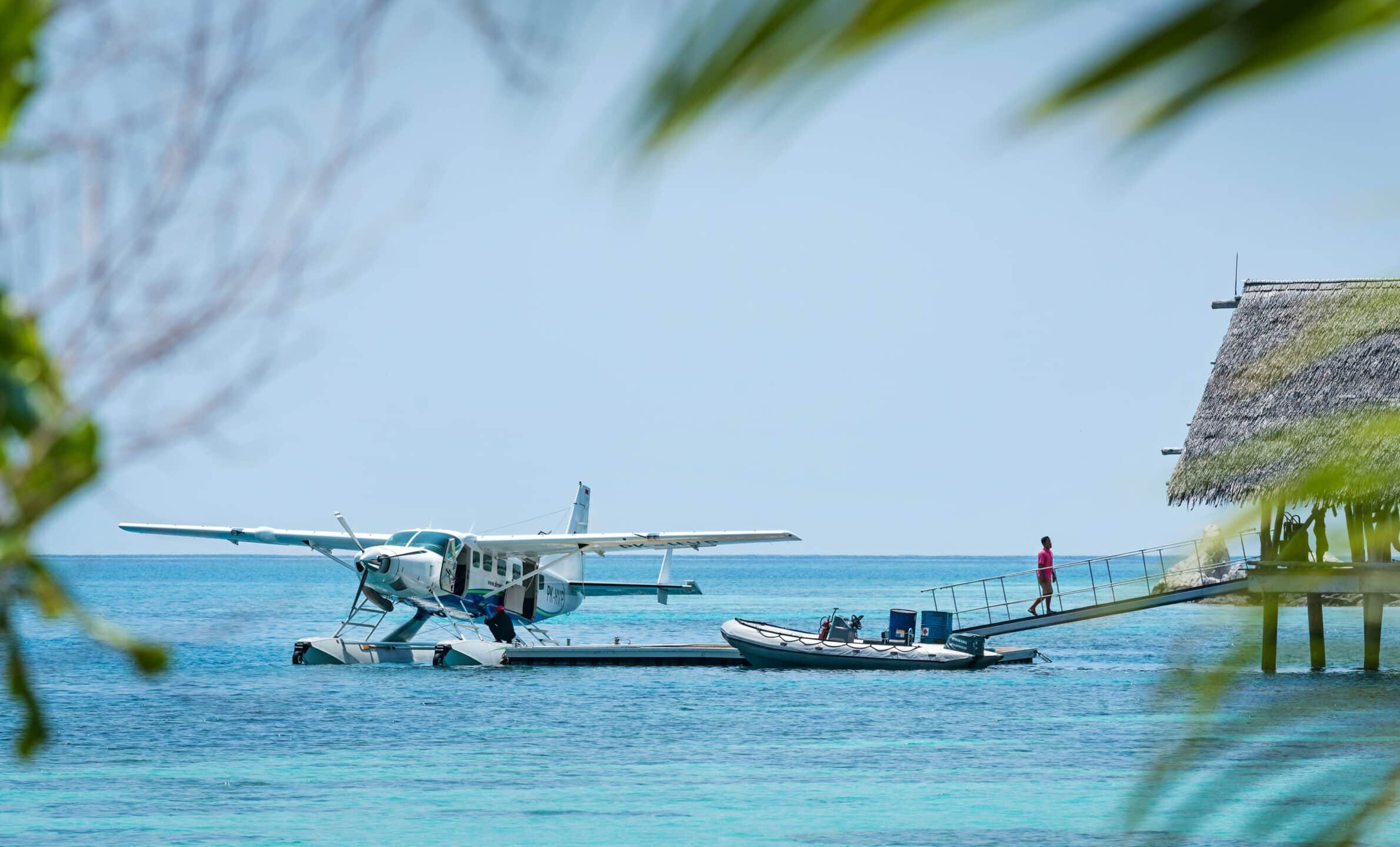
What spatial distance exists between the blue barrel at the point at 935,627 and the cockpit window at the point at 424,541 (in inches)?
413

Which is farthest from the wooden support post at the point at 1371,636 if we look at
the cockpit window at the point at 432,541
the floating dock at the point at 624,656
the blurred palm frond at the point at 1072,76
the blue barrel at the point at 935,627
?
the blurred palm frond at the point at 1072,76

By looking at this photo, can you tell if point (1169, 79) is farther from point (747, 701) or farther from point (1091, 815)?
point (747, 701)

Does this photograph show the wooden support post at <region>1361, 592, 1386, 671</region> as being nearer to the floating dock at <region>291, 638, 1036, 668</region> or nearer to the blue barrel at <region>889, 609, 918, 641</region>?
the floating dock at <region>291, 638, 1036, 668</region>

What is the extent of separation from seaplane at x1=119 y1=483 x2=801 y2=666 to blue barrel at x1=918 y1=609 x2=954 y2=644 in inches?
145

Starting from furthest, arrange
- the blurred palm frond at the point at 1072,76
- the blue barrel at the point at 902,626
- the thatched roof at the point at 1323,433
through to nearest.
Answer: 1. the blue barrel at the point at 902,626
2. the thatched roof at the point at 1323,433
3. the blurred palm frond at the point at 1072,76

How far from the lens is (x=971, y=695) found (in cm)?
2703

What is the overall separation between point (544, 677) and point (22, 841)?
16590 millimetres

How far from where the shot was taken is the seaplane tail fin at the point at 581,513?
41469 millimetres

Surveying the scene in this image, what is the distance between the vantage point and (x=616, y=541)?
3073cm

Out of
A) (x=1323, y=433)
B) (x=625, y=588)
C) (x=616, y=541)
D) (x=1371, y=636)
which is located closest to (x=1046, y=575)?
(x=1371, y=636)

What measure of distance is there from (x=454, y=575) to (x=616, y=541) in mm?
3504

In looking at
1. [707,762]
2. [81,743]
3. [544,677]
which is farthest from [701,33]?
[544,677]

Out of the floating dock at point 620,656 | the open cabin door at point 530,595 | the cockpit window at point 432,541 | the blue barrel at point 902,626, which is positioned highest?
the cockpit window at point 432,541

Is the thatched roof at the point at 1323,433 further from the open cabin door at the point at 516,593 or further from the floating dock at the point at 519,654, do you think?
the open cabin door at the point at 516,593
